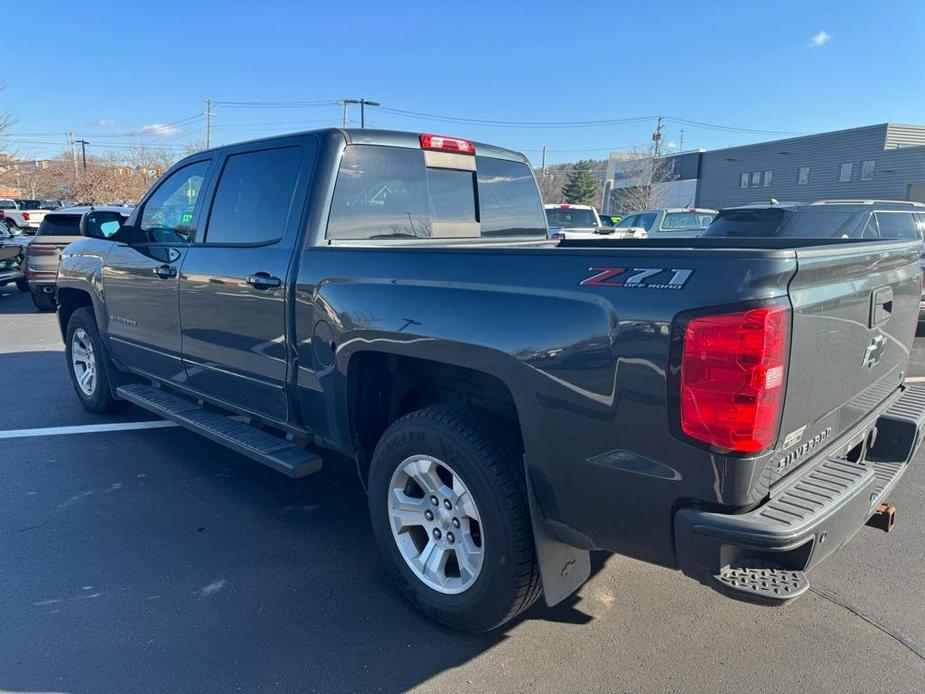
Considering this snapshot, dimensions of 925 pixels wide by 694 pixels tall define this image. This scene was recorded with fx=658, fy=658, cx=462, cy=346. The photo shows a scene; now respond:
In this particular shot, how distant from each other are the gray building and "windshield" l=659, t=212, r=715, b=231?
24.9 metres

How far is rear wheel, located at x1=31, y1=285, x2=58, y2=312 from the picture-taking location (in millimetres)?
11711

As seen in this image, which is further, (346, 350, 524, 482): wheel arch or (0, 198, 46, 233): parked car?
(0, 198, 46, 233): parked car

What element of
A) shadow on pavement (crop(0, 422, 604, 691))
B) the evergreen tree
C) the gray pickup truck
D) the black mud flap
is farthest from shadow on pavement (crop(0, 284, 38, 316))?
the evergreen tree

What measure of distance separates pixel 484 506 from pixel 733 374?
1.07m

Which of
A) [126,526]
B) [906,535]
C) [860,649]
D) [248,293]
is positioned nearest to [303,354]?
[248,293]

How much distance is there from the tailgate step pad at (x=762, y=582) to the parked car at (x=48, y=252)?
11577mm

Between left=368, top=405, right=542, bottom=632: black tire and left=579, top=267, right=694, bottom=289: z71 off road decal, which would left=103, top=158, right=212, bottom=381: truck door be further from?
left=579, top=267, right=694, bottom=289: z71 off road decal

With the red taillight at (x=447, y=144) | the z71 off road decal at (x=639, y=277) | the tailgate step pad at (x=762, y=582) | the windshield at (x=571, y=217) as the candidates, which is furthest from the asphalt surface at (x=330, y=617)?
the windshield at (x=571, y=217)

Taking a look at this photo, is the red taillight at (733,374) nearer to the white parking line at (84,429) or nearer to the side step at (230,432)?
the side step at (230,432)

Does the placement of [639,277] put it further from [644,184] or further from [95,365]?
[644,184]

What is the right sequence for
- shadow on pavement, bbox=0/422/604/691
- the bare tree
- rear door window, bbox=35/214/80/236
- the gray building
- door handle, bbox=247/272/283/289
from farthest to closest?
the bare tree
the gray building
rear door window, bbox=35/214/80/236
door handle, bbox=247/272/283/289
shadow on pavement, bbox=0/422/604/691

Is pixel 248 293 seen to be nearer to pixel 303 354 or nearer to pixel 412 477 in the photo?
pixel 303 354

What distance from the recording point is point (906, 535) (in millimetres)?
3670

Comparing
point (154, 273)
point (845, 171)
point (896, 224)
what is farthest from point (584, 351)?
point (845, 171)
